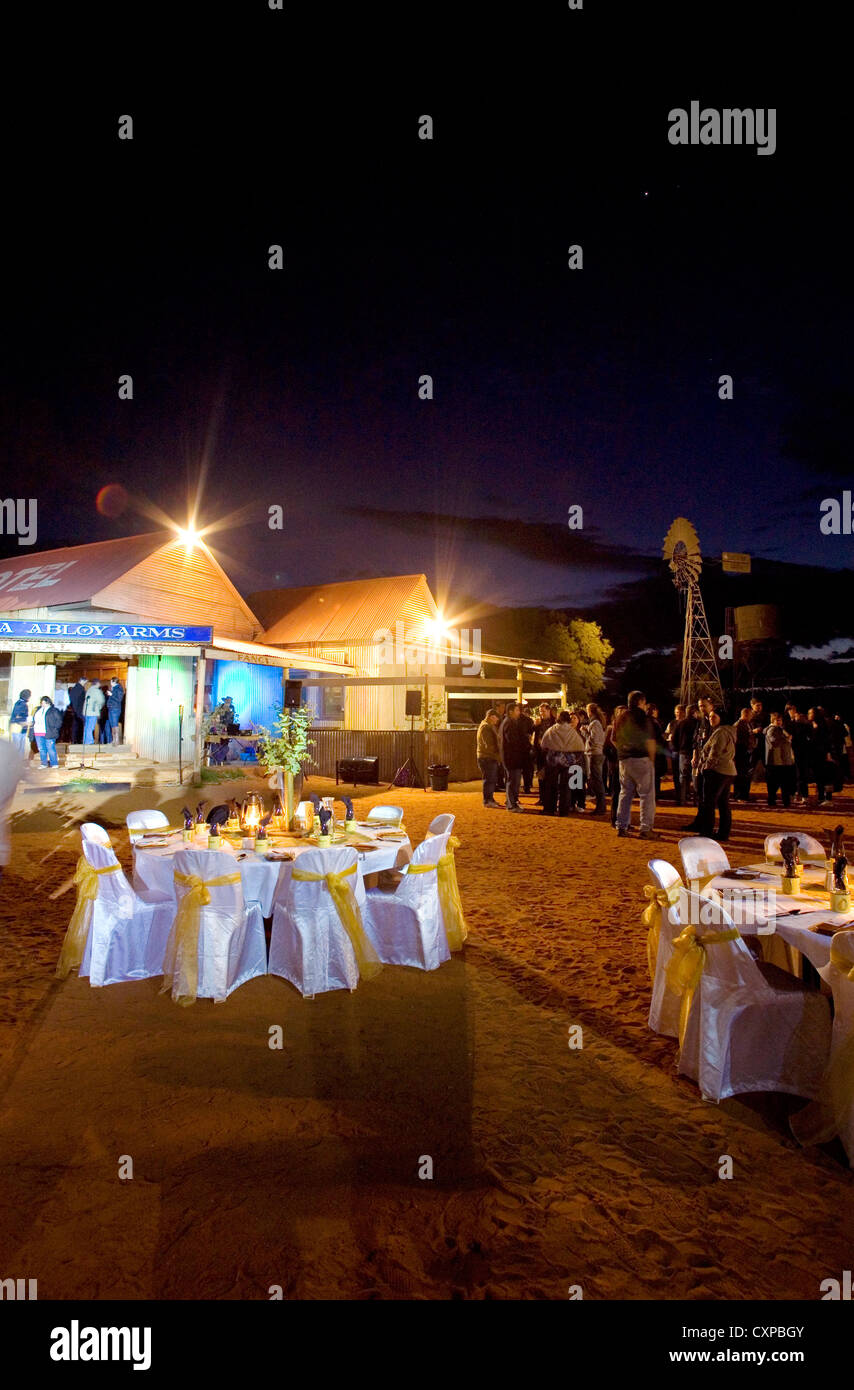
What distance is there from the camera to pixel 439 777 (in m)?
16.6

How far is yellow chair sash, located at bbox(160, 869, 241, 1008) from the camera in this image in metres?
4.53

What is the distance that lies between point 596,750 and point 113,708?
11139mm

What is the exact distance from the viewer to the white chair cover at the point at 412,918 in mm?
5242

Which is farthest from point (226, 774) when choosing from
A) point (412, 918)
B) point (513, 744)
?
point (412, 918)

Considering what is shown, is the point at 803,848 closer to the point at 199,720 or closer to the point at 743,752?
the point at 743,752

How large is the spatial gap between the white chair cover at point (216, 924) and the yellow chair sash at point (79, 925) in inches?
28.3

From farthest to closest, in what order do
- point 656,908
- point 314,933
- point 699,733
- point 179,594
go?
point 179,594 → point 699,733 → point 314,933 → point 656,908

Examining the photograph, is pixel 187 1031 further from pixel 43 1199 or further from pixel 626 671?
pixel 626 671

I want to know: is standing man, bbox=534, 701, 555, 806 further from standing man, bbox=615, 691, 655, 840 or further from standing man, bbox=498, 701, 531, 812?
standing man, bbox=615, 691, 655, 840

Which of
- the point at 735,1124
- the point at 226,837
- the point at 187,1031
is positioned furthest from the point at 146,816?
the point at 735,1124

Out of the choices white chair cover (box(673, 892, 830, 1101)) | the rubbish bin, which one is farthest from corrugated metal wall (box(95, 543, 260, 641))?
white chair cover (box(673, 892, 830, 1101))

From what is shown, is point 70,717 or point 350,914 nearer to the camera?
point 350,914

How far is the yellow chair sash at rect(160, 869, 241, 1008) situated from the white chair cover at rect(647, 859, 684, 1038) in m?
2.67

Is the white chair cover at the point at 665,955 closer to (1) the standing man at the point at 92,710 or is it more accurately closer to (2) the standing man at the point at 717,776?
(2) the standing man at the point at 717,776
